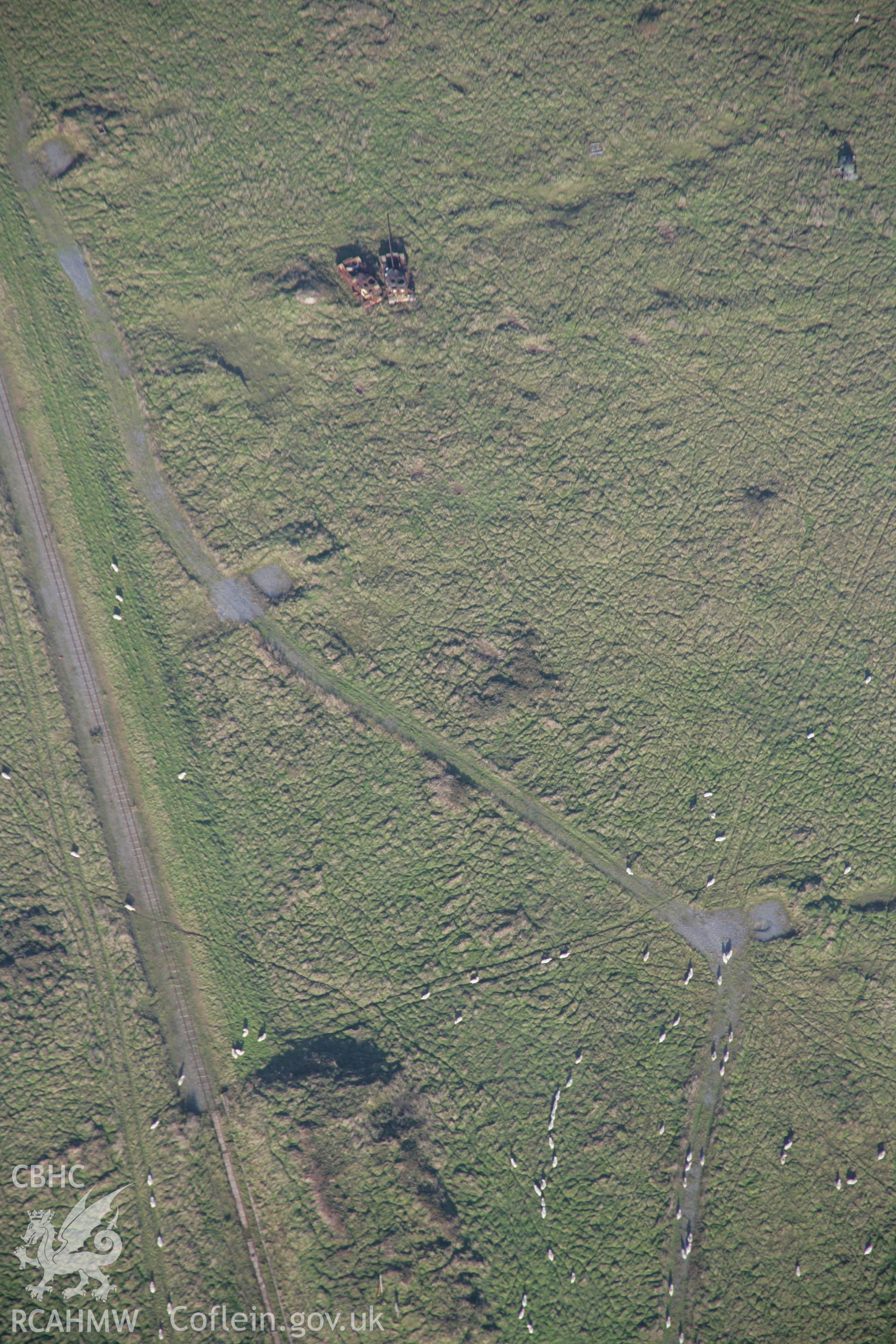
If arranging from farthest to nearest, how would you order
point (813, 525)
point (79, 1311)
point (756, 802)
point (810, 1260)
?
point (813, 525)
point (756, 802)
point (810, 1260)
point (79, 1311)

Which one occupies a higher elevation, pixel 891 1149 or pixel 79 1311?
pixel 79 1311

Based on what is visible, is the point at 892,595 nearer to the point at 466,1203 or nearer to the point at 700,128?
the point at 700,128

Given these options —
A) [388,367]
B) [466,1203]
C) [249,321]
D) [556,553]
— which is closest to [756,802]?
[556,553]

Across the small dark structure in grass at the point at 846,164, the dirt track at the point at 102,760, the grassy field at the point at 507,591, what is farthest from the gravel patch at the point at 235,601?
the small dark structure in grass at the point at 846,164

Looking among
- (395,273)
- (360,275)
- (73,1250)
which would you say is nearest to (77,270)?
(360,275)

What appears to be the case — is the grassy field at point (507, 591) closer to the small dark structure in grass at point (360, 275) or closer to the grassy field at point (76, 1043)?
the small dark structure in grass at point (360, 275)

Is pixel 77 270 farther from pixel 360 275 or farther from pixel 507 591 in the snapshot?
pixel 507 591

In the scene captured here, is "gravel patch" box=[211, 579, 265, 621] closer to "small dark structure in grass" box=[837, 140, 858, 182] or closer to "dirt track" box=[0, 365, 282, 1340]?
"dirt track" box=[0, 365, 282, 1340]

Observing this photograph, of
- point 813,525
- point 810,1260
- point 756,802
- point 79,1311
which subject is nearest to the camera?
point 79,1311
